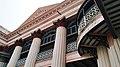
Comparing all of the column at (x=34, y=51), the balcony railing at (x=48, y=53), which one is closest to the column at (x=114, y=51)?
the balcony railing at (x=48, y=53)

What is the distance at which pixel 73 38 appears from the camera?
9.13 metres

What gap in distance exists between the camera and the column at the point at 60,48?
7.02 m

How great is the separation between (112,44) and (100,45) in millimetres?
863

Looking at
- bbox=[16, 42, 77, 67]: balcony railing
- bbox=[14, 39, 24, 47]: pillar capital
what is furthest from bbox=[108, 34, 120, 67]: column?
bbox=[14, 39, 24, 47]: pillar capital

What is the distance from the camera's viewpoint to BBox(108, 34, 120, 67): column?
4285 mm

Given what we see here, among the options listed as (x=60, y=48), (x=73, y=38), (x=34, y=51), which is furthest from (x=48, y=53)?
(x=73, y=38)

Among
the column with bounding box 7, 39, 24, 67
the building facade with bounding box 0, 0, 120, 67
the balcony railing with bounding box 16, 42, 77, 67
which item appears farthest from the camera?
the column with bounding box 7, 39, 24, 67

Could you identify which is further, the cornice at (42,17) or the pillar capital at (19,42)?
the pillar capital at (19,42)

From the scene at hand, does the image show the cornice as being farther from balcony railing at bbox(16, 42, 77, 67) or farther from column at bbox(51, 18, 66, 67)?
balcony railing at bbox(16, 42, 77, 67)

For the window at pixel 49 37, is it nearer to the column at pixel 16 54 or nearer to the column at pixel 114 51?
the column at pixel 16 54

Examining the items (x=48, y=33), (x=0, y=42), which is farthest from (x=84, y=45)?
(x=0, y=42)

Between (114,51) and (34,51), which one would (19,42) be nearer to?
(34,51)

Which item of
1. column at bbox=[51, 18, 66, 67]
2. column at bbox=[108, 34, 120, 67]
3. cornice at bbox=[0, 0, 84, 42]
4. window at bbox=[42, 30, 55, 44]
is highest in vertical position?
cornice at bbox=[0, 0, 84, 42]

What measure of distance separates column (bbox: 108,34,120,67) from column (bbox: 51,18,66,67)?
3.00 metres
